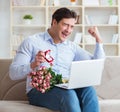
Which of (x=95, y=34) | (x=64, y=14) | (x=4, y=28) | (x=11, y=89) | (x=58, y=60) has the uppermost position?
(x=64, y=14)

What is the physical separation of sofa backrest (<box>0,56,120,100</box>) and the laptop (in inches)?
23.7

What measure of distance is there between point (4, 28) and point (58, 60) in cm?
333

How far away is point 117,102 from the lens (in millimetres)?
2244

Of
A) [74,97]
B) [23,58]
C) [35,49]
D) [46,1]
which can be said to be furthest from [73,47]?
[46,1]

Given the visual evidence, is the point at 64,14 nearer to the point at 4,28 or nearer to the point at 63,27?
the point at 63,27

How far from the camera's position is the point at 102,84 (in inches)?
102

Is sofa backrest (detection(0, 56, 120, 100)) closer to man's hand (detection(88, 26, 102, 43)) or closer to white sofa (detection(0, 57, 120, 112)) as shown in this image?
white sofa (detection(0, 57, 120, 112))

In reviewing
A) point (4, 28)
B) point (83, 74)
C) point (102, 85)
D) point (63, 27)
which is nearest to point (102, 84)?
point (102, 85)

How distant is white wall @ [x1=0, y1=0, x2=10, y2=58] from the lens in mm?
5449

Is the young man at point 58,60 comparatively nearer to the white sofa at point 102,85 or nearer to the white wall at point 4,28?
the white sofa at point 102,85

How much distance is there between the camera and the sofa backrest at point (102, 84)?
2.50 m

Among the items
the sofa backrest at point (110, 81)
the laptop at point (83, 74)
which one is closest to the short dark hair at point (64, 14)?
the laptop at point (83, 74)

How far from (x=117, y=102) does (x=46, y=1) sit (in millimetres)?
3356

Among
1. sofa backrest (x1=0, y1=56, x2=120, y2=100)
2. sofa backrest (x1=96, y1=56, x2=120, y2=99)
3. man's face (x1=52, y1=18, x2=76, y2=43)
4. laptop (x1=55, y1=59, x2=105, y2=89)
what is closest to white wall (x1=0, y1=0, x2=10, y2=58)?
sofa backrest (x1=0, y1=56, x2=120, y2=100)
